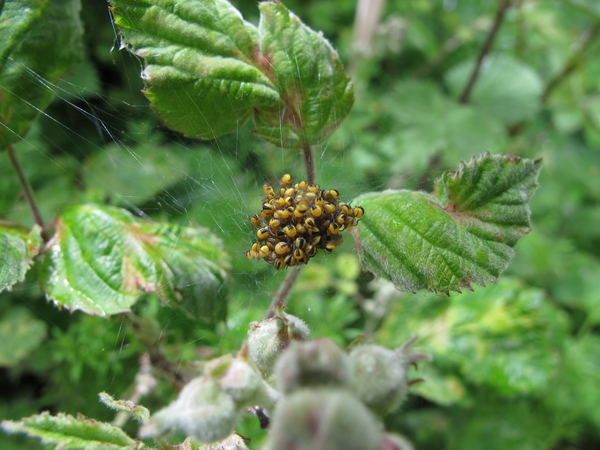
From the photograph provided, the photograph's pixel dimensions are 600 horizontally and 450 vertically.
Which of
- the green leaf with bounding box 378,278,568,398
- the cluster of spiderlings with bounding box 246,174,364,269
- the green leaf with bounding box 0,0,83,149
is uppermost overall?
the green leaf with bounding box 0,0,83,149

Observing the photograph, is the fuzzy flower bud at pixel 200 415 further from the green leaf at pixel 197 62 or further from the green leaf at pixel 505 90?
the green leaf at pixel 505 90

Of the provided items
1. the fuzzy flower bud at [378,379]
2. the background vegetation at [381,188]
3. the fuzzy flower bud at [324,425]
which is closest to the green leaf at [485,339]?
the background vegetation at [381,188]

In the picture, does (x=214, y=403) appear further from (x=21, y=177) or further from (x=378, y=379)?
(x=21, y=177)

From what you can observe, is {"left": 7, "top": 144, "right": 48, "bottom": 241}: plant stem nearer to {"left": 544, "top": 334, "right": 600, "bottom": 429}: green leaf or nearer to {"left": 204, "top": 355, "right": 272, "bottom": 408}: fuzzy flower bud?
{"left": 204, "top": 355, "right": 272, "bottom": 408}: fuzzy flower bud

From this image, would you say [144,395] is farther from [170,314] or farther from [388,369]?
[388,369]

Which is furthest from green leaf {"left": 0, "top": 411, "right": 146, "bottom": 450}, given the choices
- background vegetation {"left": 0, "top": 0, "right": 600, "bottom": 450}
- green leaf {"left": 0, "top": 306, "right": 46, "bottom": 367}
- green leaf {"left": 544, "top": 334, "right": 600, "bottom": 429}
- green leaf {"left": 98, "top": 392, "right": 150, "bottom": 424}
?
green leaf {"left": 544, "top": 334, "right": 600, "bottom": 429}

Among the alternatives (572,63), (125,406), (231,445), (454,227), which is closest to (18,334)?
(125,406)

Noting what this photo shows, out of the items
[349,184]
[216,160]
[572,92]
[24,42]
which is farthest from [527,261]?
[24,42]
